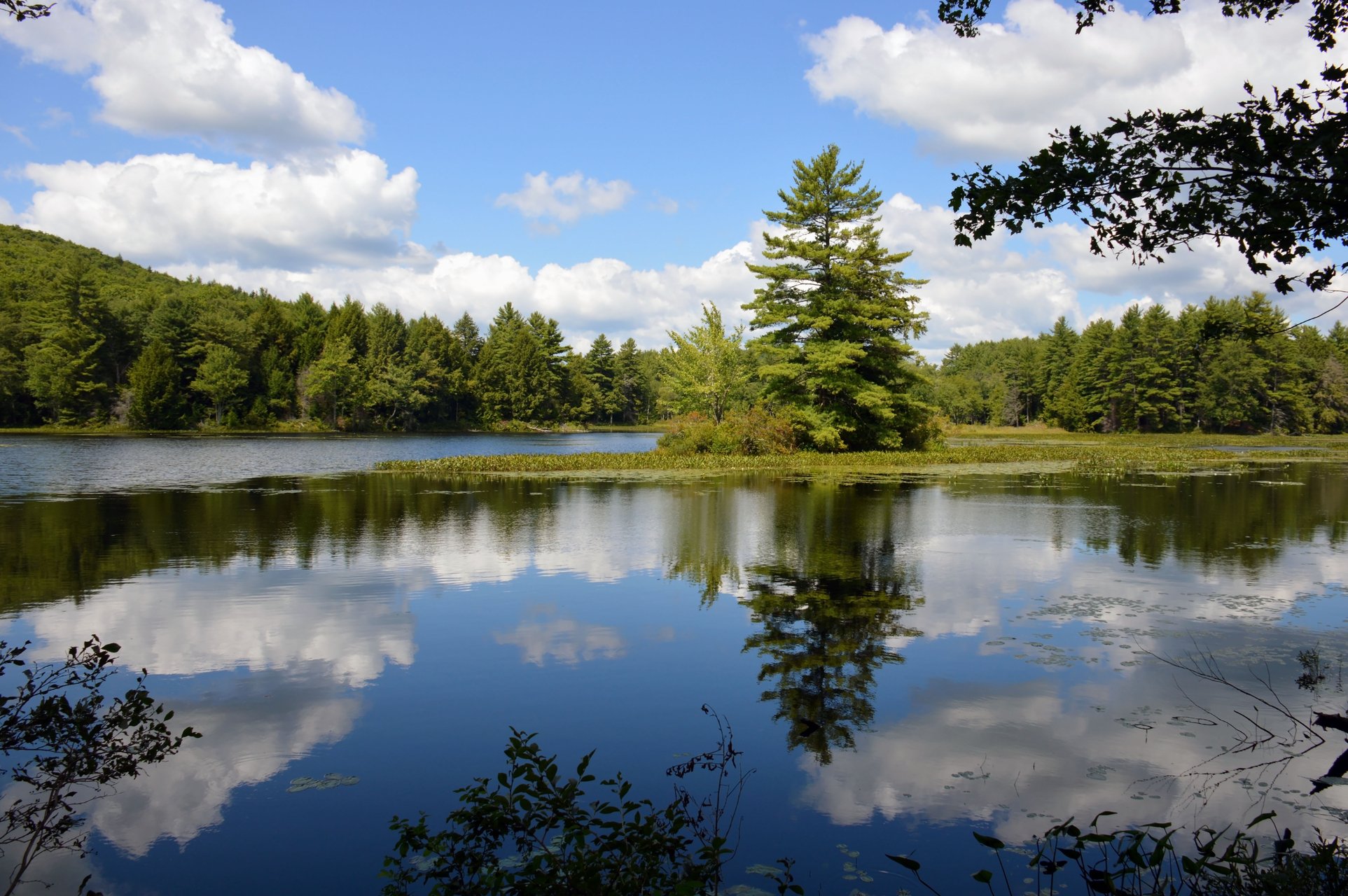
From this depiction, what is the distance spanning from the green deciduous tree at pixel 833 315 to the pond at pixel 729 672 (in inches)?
880

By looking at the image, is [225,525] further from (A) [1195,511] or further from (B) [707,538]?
(A) [1195,511]

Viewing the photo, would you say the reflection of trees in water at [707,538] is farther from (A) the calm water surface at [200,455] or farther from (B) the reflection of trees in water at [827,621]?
(A) the calm water surface at [200,455]

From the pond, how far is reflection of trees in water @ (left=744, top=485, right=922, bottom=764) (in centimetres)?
6

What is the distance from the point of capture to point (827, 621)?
977 cm

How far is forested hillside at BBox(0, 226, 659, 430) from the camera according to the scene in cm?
7588

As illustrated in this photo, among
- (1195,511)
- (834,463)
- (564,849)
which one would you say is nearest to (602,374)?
(834,463)

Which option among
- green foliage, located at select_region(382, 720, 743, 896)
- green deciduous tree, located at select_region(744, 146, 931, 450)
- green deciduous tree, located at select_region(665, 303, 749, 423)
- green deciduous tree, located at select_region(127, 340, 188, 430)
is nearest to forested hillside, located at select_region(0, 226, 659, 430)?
green deciduous tree, located at select_region(127, 340, 188, 430)

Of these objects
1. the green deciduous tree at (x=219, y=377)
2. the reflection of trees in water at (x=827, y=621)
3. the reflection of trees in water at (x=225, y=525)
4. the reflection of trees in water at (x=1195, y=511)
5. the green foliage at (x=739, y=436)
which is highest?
the green deciduous tree at (x=219, y=377)

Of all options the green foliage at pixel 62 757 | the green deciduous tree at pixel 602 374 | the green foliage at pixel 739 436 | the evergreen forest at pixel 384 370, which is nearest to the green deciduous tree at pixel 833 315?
the green foliage at pixel 739 436

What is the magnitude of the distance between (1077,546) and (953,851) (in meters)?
12.0

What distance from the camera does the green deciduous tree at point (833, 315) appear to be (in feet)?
128

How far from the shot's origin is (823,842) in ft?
16.0

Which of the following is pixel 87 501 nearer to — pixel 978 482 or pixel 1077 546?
pixel 1077 546

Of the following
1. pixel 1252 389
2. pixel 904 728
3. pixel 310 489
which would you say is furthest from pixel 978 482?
pixel 1252 389
